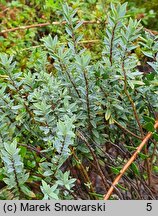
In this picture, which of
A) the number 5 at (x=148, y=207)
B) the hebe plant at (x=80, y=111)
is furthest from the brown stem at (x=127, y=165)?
the number 5 at (x=148, y=207)

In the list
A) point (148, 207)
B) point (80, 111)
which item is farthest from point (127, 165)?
point (80, 111)

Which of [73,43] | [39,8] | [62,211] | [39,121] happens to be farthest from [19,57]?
[62,211]

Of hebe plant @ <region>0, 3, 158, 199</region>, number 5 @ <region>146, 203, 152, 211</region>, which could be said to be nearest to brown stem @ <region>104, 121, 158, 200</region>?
hebe plant @ <region>0, 3, 158, 199</region>

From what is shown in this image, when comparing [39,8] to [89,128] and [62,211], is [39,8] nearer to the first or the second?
[89,128]

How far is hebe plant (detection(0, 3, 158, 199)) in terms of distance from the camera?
1.63 meters

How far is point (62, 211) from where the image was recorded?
149cm

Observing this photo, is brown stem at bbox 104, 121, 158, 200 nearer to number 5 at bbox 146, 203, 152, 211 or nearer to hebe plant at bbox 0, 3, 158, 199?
hebe plant at bbox 0, 3, 158, 199

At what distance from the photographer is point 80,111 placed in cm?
175

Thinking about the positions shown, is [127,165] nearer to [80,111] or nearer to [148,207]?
[148,207]

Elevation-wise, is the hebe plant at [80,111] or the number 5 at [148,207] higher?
the hebe plant at [80,111]

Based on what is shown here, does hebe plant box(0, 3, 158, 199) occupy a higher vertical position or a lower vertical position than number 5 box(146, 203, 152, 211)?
higher

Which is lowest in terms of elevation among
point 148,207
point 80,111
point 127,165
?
point 148,207

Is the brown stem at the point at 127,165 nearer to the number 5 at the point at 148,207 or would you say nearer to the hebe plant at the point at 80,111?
the hebe plant at the point at 80,111

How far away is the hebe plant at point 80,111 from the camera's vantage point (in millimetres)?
1631
